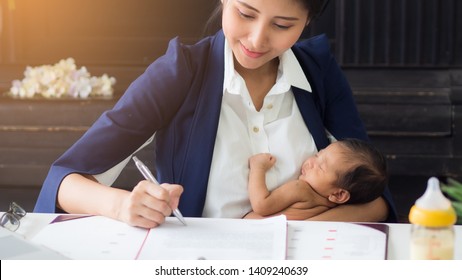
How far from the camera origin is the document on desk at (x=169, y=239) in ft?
3.87

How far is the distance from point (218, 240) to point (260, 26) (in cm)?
43

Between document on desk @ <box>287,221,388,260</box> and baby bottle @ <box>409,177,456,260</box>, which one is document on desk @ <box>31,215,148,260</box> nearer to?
document on desk @ <box>287,221,388,260</box>

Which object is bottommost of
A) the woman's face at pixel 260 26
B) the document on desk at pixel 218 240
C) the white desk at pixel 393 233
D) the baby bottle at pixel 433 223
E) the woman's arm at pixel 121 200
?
the white desk at pixel 393 233

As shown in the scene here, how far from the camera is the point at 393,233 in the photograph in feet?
4.31

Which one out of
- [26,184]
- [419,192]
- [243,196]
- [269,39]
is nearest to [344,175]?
[243,196]

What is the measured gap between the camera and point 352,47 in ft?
10.6

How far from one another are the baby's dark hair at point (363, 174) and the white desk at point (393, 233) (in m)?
0.26

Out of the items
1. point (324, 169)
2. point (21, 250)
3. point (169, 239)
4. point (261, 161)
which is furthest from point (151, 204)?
point (324, 169)

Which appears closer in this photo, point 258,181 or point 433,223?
point 433,223

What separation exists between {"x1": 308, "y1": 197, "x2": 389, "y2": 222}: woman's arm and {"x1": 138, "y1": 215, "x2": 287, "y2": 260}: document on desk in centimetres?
24

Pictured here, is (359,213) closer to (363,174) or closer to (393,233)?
(363,174)

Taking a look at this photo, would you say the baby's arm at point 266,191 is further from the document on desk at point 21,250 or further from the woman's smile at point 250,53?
the document on desk at point 21,250

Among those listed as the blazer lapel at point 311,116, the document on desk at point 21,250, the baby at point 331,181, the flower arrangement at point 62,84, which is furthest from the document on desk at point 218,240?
the flower arrangement at point 62,84

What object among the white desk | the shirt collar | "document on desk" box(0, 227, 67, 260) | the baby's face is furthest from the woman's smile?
"document on desk" box(0, 227, 67, 260)
